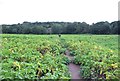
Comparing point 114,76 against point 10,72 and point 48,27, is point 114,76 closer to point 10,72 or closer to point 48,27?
point 10,72

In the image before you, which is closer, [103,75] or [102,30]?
[103,75]

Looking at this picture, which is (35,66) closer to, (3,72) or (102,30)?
(3,72)

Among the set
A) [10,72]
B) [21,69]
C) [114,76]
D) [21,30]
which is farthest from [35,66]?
[21,30]

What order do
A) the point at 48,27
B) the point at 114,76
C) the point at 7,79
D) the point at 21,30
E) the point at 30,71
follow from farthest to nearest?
the point at 48,27 < the point at 21,30 < the point at 114,76 < the point at 30,71 < the point at 7,79

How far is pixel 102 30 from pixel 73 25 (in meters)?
4.95

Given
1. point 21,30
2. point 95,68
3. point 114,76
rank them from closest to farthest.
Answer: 1. point 114,76
2. point 95,68
3. point 21,30

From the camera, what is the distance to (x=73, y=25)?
4450 centimetres

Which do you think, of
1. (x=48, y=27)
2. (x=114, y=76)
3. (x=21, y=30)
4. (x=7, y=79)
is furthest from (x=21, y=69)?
(x=48, y=27)

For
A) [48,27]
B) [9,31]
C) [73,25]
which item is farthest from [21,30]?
[73,25]

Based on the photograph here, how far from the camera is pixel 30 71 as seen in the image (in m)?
5.94

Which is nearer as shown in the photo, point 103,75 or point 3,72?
point 3,72

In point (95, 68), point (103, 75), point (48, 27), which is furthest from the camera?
point (48, 27)

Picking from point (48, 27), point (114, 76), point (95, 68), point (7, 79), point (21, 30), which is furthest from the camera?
point (48, 27)

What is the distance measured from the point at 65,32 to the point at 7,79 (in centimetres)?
3963
